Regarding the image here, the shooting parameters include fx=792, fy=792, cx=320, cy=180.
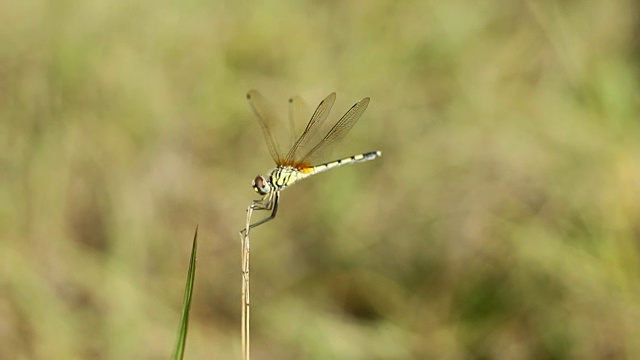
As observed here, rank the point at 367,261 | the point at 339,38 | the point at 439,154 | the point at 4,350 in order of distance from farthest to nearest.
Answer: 1. the point at 339,38
2. the point at 439,154
3. the point at 367,261
4. the point at 4,350

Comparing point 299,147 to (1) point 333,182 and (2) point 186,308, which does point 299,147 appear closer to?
(1) point 333,182

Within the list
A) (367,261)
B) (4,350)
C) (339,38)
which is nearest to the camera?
(4,350)

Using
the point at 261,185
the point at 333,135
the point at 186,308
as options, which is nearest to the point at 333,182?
the point at 333,135

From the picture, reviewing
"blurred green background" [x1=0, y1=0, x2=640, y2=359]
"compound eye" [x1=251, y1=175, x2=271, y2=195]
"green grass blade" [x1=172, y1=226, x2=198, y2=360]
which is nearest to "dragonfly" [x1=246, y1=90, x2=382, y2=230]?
"compound eye" [x1=251, y1=175, x2=271, y2=195]

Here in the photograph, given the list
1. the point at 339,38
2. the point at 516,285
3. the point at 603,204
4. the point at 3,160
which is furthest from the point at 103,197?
the point at 603,204

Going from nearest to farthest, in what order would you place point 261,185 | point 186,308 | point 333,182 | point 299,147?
point 186,308
point 261,185
point 299,147
point 333,182

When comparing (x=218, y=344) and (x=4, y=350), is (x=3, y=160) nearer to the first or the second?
(x=4, y=350)

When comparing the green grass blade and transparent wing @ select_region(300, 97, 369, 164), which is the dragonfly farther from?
the green grass blade

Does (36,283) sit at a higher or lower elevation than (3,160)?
lower
